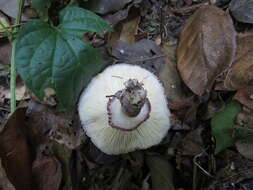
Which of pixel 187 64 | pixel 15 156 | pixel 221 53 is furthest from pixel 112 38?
pixel 15 156

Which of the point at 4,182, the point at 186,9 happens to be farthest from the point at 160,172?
the point at 186,9

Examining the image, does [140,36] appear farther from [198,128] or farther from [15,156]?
[15,156]

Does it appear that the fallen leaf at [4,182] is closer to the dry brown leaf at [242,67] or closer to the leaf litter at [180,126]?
the leaf litter at [180,126]

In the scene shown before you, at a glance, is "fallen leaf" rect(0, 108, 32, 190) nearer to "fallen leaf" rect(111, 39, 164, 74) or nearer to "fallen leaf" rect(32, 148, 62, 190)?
"fallen leaf" rect(32, 148, 62, 190)

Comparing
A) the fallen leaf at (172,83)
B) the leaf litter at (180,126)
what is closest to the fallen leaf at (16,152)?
the leaf litter at (180,126)

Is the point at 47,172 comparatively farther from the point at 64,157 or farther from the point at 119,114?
the point at 119,114

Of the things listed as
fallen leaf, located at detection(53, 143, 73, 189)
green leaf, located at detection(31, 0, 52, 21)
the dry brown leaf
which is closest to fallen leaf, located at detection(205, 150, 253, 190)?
the dry brown leaf
